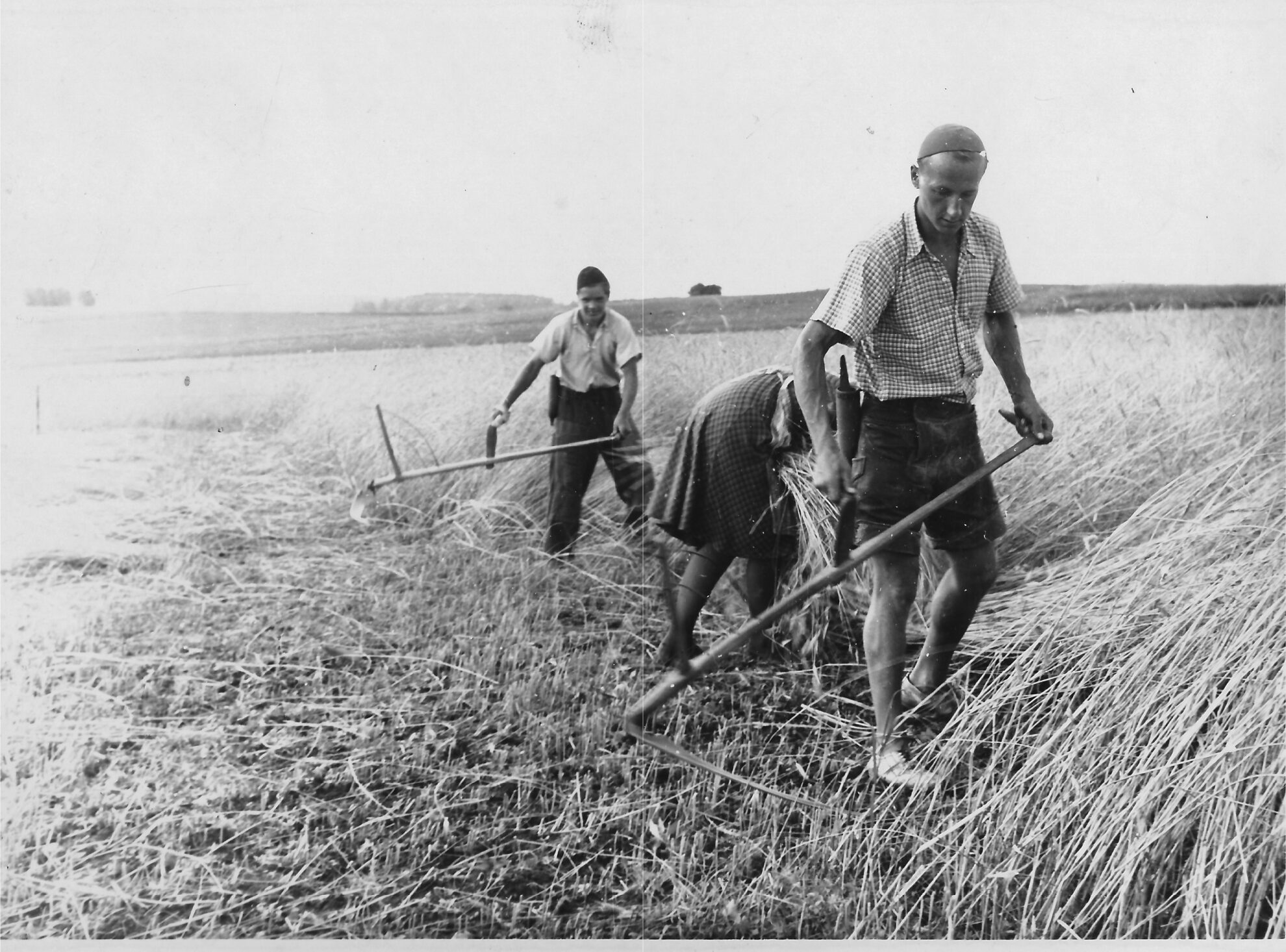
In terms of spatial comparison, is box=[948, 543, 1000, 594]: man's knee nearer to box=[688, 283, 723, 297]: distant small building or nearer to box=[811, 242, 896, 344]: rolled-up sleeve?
box=[811, 242, 896, 344]: rolled-up sleeve

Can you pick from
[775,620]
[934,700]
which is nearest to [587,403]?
[775,620]

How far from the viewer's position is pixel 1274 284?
280 cm

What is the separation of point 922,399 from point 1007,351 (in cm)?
29

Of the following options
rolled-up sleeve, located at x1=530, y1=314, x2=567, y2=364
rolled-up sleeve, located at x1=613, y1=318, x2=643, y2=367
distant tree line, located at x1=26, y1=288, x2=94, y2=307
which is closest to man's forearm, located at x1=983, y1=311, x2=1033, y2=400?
rolled-up sleeve, located at x1=613, y1=318, x2=643, y2=367

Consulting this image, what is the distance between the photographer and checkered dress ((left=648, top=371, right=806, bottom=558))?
285 centimetres

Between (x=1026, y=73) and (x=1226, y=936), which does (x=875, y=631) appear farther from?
(x=1026, y=73)

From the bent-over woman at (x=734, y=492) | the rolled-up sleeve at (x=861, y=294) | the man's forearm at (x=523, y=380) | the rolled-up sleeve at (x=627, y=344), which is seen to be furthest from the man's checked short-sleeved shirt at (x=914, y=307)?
the man's forearm at (x=523, y=380)

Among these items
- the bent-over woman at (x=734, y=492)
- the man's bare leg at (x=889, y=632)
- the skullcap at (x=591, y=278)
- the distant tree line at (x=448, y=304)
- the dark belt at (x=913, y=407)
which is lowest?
the man's bare leg at (x=889, y=632)

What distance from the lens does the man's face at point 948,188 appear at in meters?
2.45

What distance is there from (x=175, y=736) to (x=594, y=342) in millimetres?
1503

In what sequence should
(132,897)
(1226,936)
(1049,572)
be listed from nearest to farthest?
1. (1226,936)
2. (132,897)
3. (1049,572)

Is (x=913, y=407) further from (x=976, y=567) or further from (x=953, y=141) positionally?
(x=953, y=141)

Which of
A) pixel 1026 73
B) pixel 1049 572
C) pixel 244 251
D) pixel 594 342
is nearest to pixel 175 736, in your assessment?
pixel 244 251

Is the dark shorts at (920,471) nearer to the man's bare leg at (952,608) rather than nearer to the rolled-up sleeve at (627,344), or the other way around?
the man's bare leg at (952,608)
